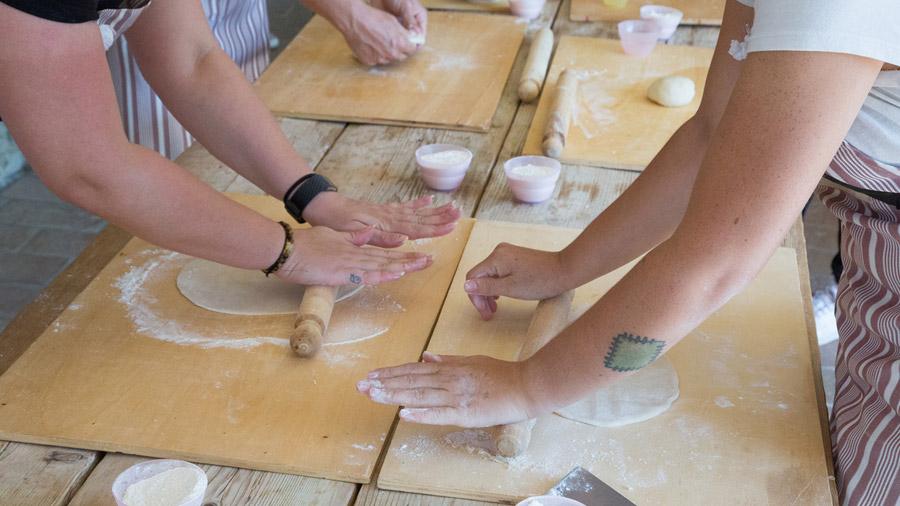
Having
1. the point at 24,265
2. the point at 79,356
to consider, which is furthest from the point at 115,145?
the point at 24,265

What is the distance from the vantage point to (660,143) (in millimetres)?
2244

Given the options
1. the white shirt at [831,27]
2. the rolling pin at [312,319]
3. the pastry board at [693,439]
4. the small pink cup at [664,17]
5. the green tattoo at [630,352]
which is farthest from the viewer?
the small pink cup at [664,17]

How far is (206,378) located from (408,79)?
4.49ft

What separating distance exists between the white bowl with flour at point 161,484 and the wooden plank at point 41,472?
0.10m

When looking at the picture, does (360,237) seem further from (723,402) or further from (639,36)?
(639,36)

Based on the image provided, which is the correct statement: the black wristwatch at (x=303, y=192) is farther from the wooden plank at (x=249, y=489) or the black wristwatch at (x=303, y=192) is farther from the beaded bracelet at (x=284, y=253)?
the wooden plank at (x=249, y=489)

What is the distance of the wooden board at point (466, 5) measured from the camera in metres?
3.22

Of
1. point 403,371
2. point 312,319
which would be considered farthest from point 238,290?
point 403,371

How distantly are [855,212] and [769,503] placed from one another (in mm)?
456

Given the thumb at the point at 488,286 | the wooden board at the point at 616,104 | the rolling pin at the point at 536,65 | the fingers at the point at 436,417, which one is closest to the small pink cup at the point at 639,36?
the wooden board at the point at 616,104

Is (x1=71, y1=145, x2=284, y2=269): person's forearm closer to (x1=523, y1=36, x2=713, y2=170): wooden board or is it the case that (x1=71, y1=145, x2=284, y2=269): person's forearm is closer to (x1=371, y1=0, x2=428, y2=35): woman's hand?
(x1=523, y1=36, x2=713, y2=170): wooden board

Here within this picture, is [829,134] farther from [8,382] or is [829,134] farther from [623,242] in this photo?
[8,382]

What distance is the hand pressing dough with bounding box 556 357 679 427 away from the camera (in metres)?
1.39

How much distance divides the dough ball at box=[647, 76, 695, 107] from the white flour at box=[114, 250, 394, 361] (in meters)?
1.09
